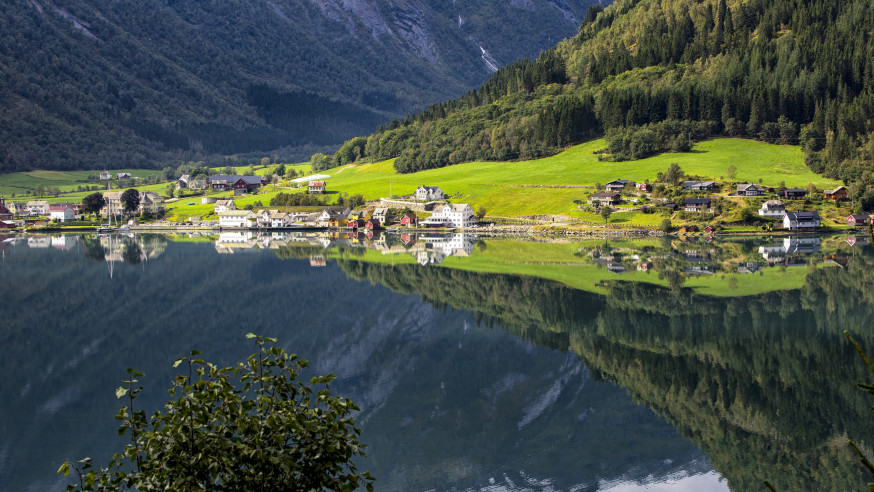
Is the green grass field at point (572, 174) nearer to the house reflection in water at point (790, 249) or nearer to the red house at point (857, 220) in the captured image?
the red house at point (857, 220)

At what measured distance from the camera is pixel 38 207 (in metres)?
134

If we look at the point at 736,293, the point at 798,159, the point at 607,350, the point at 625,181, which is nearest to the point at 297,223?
the point at 625,181

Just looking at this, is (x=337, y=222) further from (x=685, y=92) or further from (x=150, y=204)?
(x=685, y=92)

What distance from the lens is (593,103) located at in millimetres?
130625

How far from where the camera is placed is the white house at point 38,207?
133 m

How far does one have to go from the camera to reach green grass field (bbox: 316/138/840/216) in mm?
101625

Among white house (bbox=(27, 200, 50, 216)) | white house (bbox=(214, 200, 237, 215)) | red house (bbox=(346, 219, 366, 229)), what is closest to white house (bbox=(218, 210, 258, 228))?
white house (bbox=(214, 200, 237, 215))

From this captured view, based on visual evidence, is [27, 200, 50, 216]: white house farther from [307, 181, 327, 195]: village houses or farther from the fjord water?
the fjord water

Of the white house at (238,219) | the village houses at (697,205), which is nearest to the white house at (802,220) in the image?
the village houses at (697,205)

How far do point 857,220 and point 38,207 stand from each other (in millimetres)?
126346

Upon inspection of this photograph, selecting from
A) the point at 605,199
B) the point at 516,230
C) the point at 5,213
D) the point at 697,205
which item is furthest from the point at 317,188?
the point at 697,205

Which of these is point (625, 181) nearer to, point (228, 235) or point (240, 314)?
point (228, 235)

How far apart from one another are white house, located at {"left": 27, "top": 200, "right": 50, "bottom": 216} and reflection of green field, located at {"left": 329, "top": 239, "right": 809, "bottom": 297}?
275ft

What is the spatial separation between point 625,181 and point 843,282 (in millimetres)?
55532
